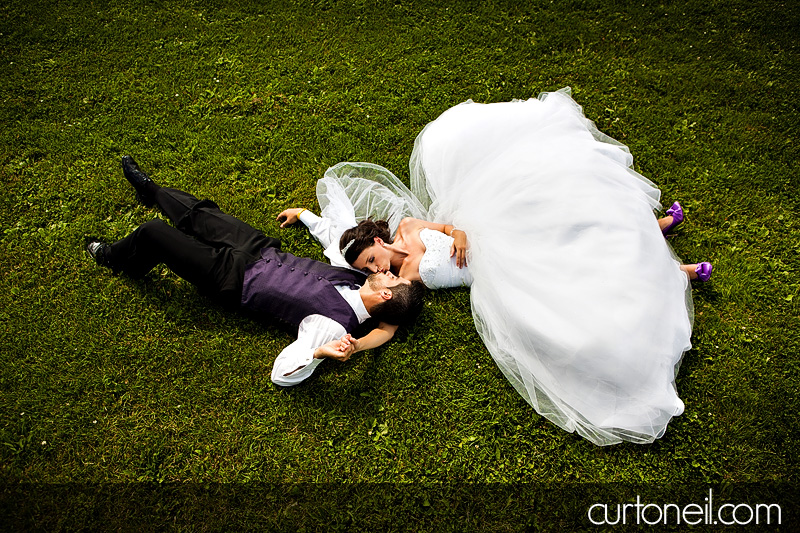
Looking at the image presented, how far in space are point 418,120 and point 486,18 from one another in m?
2.47

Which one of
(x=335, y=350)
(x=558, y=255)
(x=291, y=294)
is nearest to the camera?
(x=335, y=350)

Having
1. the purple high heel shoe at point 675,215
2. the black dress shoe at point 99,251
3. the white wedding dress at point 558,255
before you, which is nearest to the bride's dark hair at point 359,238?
the white wedding dress at point 558,255

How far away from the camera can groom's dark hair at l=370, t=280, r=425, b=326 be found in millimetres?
4863

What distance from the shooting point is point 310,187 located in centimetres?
610

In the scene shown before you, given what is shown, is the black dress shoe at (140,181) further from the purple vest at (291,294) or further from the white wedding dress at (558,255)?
the white wedding dress at (558,255)

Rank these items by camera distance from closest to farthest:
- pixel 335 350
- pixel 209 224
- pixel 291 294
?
pixel 335 350 → pixel 291 294 → pixel 209 224

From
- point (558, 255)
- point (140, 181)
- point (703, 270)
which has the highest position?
point (140, 181)

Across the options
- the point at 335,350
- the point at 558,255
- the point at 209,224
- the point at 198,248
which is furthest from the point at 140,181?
the point at 558,255

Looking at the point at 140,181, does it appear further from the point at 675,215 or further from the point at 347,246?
the point at 675,215

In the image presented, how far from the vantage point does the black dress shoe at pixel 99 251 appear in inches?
208

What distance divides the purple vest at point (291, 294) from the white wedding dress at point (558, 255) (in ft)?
1.82

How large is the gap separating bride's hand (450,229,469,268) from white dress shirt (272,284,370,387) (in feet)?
4.67

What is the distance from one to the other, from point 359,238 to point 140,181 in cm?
283

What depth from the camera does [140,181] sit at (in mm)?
5695
